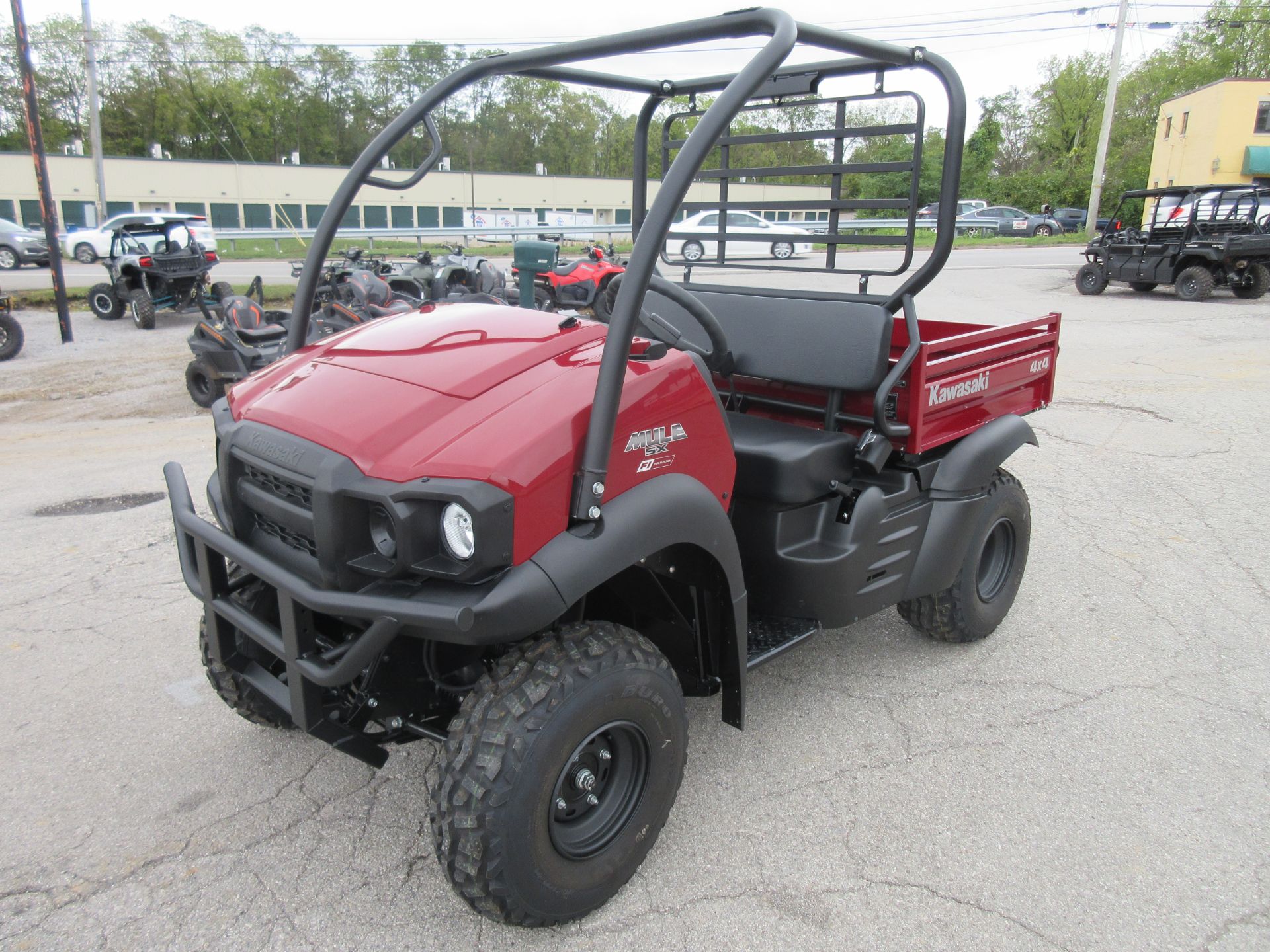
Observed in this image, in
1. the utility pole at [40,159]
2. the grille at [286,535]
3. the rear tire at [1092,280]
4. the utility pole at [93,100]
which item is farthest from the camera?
the utility pole at [93,100]

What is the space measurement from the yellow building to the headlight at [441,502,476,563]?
136ft

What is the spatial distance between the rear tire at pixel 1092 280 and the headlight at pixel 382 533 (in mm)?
16163

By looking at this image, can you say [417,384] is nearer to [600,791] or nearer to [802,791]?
[600,791]

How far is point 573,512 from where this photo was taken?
2.00 meters

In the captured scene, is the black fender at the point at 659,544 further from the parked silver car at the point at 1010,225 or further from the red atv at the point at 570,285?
the parked silver car at the point at 1010,225

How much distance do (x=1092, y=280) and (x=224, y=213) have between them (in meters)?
38.7

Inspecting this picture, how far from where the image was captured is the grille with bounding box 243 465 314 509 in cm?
204

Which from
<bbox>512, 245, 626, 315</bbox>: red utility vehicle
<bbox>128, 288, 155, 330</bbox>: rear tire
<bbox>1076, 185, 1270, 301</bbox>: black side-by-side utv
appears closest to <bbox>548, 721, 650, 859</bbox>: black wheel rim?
<bbox>512, 245, 626, 315</bbox>: red utility vehicle

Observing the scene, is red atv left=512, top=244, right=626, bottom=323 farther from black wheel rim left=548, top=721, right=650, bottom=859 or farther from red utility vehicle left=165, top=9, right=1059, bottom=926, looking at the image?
black wheel rim left=548, top=721, right=650, bottom=859

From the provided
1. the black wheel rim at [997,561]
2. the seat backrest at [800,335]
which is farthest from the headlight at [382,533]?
the black wheel rim at [997,561]

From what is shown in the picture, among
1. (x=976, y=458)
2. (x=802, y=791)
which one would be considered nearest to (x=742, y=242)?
(x=976, y=458)

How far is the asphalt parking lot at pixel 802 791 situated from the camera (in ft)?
7.21

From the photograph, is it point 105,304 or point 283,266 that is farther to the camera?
point 283,266

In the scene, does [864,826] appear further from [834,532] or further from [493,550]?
[493,550]
